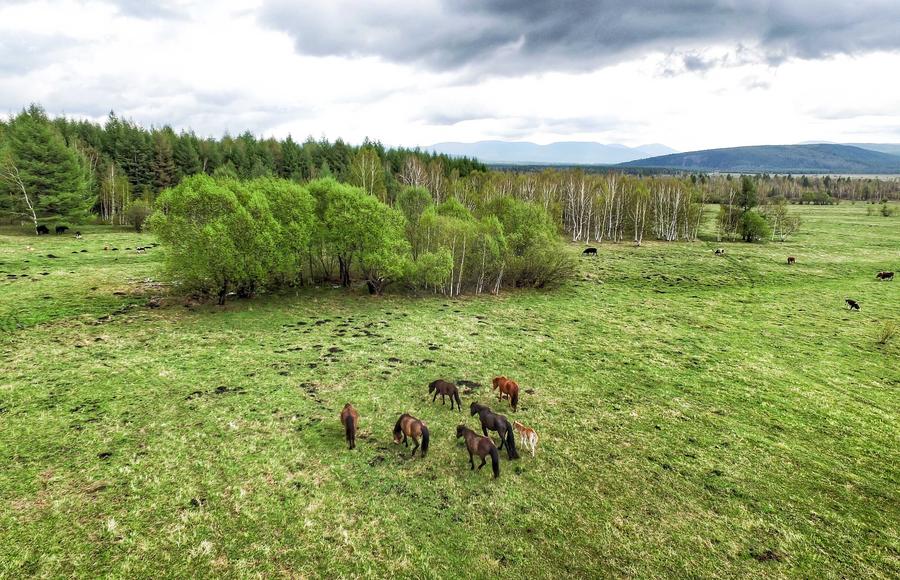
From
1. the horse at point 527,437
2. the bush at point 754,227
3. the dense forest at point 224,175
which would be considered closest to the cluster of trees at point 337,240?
the dense forest at point 224,175

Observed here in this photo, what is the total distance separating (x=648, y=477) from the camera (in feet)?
50.5

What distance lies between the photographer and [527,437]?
16.7 m

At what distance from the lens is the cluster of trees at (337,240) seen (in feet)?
109

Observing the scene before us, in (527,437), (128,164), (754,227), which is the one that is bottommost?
(527,437)

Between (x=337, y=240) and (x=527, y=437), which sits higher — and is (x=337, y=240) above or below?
above

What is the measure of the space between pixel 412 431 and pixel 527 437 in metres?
4.93

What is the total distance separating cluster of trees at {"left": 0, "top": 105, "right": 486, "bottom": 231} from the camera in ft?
213

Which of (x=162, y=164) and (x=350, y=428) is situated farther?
(x=162, y=164)

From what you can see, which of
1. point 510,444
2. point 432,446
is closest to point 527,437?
point 510,444

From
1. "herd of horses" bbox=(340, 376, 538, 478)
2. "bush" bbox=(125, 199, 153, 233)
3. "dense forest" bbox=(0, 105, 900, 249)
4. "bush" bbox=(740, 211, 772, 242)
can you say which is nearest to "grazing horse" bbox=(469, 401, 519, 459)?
"herd of horses" bbox=(340, 376, 538, 478)

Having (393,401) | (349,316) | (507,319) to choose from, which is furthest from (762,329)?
(349,316)

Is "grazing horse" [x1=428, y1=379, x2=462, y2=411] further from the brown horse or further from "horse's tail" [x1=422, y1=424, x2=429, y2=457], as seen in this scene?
"horse's tail" [x1=422, y1=424, x2=429, y2=457]

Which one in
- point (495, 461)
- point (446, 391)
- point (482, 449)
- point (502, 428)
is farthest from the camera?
point (446, 391)

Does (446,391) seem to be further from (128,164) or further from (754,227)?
(128,164)
